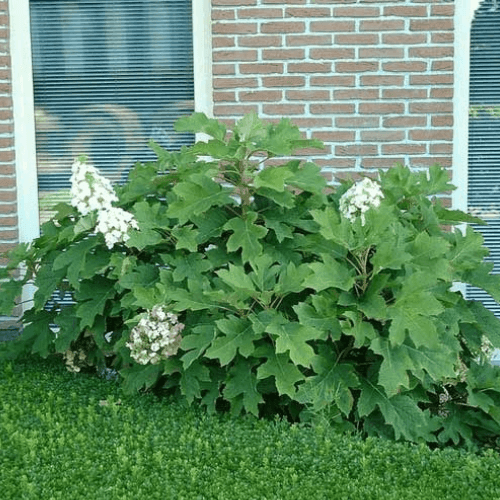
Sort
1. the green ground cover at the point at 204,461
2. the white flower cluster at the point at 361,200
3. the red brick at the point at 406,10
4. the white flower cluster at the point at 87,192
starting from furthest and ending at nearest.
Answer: the red brick at the point at 406,10
the white flower cluster at the point at 87,192
the white flower cluster at the point at 361,200
the green ground cover at the point at 204,461

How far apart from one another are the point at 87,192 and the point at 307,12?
1.99 metres

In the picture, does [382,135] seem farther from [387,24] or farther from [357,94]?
[387,24]

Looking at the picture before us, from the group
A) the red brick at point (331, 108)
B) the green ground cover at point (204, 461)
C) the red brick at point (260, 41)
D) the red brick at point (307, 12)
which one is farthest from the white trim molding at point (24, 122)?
the green ground cover at point (204, 461)

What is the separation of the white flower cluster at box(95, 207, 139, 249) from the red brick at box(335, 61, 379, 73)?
1.94 m

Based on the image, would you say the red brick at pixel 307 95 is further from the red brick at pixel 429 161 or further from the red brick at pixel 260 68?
the red brick at pixel 429 161


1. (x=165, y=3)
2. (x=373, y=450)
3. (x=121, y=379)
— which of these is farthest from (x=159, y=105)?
(x=373, y=450)

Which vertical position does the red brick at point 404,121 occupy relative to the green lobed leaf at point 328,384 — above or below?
above

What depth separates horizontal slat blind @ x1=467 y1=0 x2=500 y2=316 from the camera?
17.1 ft

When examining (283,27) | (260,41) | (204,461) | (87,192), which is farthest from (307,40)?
(204,461)

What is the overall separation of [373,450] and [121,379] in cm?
124

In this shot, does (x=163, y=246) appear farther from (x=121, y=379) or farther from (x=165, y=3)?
(x=165, y=3)

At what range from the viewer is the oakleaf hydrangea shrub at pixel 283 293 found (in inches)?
129

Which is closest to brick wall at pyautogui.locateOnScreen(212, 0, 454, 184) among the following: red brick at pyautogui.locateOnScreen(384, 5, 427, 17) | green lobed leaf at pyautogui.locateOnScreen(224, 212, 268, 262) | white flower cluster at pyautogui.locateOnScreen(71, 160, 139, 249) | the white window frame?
red brick at pyautogui.locateOnScreen(384, 5, 427, 17)

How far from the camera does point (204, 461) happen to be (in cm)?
304
